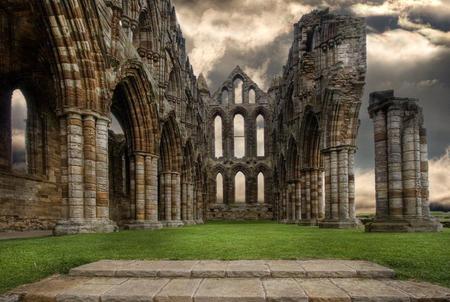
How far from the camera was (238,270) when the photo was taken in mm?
4566

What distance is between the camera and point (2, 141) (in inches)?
616

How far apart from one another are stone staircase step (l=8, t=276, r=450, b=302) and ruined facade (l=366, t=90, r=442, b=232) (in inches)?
353

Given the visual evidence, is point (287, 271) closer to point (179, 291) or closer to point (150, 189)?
point (179, 291)

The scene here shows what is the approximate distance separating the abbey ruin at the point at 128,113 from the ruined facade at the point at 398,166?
0.56 ft

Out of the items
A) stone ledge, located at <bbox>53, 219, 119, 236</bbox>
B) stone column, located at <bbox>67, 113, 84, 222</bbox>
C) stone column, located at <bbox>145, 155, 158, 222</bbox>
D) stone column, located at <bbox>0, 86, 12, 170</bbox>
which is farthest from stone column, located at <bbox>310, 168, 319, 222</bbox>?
stone column, located at <bbox>0, 86, 12, 170</bbox>

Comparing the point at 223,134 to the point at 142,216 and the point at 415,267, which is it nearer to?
the point at 142,216

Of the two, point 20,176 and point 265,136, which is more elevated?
point 265,136

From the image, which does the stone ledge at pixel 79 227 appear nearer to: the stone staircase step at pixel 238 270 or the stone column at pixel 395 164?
the stone staircase step at pixel 238 270

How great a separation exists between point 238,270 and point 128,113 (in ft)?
49.5

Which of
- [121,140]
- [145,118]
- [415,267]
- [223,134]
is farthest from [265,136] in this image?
[415,267]

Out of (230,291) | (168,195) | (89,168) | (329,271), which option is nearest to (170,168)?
(168,195)

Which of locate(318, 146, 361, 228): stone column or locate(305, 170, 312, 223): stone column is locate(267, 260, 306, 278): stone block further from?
locate(305, 170, 312, 223): stone column

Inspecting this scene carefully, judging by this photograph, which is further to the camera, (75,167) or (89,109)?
(89,109)

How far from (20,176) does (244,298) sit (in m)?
15.1
